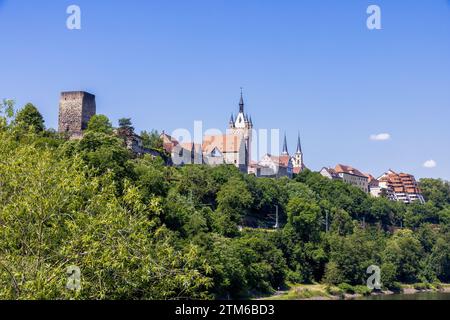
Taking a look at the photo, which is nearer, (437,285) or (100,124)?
(100,124)

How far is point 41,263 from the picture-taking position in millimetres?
9734

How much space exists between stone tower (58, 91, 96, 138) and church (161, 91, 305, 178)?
14.5 meters

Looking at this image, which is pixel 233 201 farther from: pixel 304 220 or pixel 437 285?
pixel 437 285

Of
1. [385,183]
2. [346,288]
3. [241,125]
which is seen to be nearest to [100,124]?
[346,288]

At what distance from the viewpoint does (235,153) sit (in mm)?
80562

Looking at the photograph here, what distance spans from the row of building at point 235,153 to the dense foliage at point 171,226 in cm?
313

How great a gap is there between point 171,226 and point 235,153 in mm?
48342

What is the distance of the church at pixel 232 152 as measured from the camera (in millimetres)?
68000

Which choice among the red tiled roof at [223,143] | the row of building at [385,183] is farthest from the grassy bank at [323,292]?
the row of building at [385,183]

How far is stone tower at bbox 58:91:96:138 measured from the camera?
48.1 metres

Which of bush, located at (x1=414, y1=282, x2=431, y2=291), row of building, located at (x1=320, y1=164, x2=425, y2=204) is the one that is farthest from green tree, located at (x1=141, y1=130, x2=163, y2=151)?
row of building, located at (x1=320, y1=164, x2=425, y2=204)

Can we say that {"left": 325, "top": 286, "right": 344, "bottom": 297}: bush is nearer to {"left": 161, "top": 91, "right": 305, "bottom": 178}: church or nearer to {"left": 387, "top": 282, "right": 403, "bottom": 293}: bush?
{"left": 387, "top": 282, "right": 403, "bottom": 293}: bush
